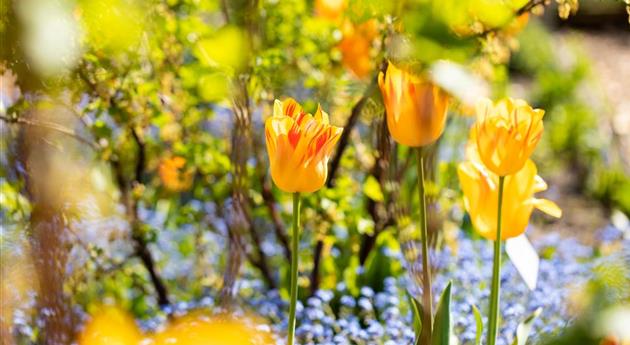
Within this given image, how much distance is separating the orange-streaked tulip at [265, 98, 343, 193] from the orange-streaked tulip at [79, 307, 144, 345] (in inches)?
29.4

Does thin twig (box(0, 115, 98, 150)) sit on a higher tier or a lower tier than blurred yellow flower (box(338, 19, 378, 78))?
lower

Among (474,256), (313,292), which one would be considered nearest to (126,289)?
(313,292)

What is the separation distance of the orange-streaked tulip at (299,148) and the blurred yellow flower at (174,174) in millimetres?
890

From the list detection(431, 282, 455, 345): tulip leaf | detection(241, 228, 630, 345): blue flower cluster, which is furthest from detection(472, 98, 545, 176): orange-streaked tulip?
detection(241, 228, 630, 345): blue flower cluster

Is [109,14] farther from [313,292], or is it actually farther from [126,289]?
[126,289]

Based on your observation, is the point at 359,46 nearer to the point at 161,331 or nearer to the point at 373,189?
the point at 373,189

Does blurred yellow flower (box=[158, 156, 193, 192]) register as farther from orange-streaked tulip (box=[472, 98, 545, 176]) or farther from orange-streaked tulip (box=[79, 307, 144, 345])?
orange-streaked tulip (box=[472, 98, 545, 176])

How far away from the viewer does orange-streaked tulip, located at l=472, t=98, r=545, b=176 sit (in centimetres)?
121

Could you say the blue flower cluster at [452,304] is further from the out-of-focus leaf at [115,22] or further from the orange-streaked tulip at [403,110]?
the out-of-focus leaf at [115,22]

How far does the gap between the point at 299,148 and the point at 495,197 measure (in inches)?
13.9

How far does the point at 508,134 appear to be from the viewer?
121 cm

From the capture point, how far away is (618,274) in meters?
0.75

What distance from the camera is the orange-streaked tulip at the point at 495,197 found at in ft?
4.29

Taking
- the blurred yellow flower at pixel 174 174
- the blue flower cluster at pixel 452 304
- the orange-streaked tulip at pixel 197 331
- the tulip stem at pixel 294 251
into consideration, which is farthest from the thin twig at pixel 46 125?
the blue flower cluster at pixel 452 304
